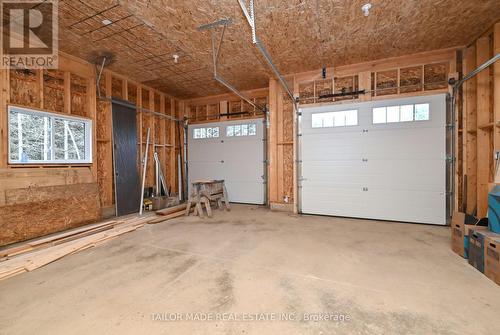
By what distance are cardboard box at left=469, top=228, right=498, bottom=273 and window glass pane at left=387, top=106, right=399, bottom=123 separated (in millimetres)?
2665

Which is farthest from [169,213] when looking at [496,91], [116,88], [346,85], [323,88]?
[496,91]

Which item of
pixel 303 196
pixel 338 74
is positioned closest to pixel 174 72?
pixel 338 74

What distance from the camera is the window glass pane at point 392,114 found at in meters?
4.54

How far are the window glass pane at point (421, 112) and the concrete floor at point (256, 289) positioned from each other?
7.80 feet

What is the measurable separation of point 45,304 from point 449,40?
22.6 ft

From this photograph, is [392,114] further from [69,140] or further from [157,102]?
[69,140]

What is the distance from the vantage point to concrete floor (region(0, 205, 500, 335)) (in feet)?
5.41

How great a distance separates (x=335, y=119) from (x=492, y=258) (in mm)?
3541

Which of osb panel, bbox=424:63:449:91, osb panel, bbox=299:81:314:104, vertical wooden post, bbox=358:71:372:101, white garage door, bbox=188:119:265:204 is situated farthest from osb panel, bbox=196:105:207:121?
osb panel, bbox=424:63:449:91

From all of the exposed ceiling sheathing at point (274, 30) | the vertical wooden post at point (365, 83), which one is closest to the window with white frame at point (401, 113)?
the vertical wooden post at point (365, 83)

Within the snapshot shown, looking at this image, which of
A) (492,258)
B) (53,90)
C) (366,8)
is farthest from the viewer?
(53,90)

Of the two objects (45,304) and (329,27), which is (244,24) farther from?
(45,304)

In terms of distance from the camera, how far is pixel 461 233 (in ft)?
9.25

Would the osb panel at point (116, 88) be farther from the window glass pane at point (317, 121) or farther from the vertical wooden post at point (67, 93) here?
the window glass pane at point (317, 121)
